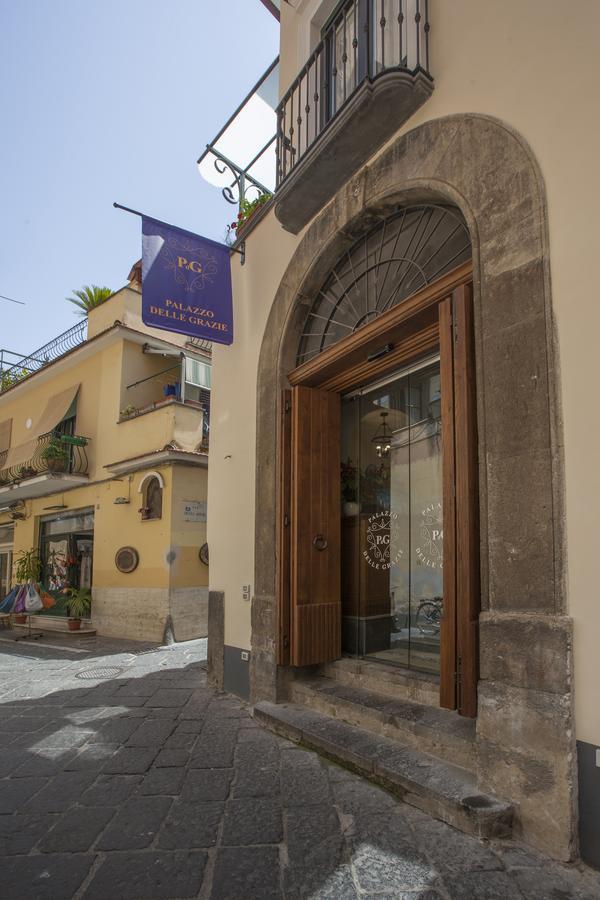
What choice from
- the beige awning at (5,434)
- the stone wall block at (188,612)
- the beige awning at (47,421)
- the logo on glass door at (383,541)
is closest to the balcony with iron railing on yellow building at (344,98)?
the logo on glass door at (383,541)

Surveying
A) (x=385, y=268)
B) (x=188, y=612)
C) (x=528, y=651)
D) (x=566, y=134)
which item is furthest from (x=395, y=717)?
(x=188, y=612)

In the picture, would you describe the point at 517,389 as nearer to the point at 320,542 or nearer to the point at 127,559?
the point at 320,542

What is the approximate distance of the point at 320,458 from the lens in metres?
5.42

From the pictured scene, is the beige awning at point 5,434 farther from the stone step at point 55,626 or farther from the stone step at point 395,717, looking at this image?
the stone step at point 395,717

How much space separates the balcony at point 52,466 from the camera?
12.7 m

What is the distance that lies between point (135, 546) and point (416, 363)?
813cm

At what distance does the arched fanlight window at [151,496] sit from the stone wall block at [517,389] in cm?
865

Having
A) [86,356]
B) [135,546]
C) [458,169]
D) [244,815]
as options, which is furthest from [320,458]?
[86,356]

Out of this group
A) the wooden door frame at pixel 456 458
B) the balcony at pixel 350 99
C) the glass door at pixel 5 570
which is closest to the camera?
the wooden door frame at pixel 456 458

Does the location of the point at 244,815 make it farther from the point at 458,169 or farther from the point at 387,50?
the point at 387,50

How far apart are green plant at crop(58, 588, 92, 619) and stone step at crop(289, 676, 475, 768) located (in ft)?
28.1

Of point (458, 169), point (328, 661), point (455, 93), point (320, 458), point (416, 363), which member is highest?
point (455, 93)

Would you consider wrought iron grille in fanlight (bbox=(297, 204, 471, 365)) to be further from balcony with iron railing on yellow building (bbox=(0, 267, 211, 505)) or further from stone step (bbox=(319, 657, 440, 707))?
balcony with iron railing on yellow building (bbox=(0, 267, 211, 505))

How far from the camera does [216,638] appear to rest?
634 cm
